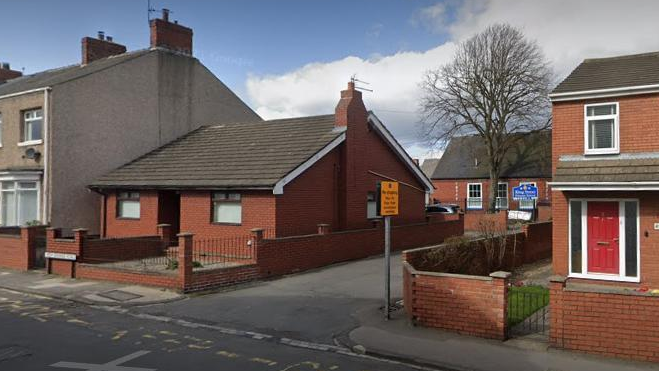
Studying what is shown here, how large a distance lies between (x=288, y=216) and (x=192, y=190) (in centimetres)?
385

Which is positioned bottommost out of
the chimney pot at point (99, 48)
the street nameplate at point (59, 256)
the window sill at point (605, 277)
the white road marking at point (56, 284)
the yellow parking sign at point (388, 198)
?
the white road marking at point (56, 284)

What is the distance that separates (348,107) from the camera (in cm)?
2003

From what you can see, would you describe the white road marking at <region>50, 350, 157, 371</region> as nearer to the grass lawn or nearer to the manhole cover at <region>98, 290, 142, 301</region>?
the manhole cover at <region>98, 290, 142, 301</region>

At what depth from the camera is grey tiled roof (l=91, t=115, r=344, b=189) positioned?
18094 mm

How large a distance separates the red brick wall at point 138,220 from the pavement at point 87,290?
4.62m

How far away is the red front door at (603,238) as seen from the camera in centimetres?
1420

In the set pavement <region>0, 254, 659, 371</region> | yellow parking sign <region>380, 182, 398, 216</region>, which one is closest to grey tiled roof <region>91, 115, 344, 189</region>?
pavement <region>0, 254, 659, 371</region>

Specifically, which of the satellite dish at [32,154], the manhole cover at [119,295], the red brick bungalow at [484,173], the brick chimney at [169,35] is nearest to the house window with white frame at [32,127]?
the satellite dish at [32,154]

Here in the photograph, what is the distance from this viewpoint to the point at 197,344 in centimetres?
874

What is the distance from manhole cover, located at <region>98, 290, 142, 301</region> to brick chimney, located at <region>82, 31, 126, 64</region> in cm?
1773

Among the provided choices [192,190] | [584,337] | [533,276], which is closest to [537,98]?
[533,276]

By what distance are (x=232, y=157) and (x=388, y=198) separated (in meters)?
11.0

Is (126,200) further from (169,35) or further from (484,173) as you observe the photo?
(484,173)

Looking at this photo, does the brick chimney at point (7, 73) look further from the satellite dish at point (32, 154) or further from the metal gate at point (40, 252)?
the metal gate at point (40, 252)
